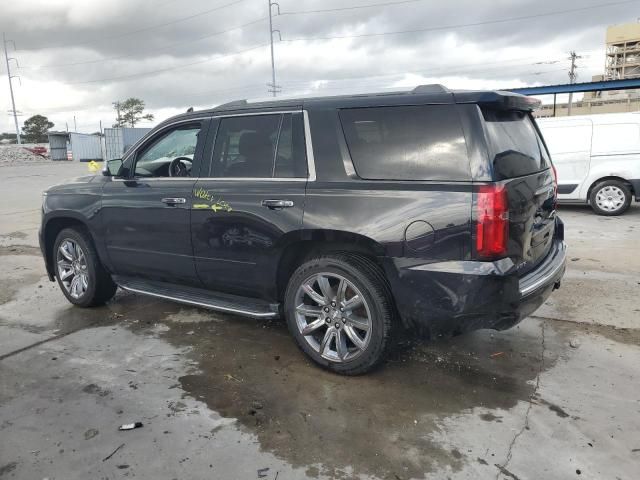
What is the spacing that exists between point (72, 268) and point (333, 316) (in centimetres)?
309

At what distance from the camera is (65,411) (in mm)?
3246

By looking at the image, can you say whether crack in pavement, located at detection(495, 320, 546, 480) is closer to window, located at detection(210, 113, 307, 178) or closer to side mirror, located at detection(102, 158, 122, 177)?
window, located at detection(210, 113, 307, 178)

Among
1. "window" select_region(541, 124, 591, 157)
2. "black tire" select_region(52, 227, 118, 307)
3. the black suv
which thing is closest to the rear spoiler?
the black suv

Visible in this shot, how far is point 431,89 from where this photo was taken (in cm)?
328

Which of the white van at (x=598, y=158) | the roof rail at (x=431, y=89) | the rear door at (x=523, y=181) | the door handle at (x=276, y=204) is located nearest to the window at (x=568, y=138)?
the white van at (x=598, y=158)

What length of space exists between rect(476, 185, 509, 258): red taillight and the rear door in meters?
0.07

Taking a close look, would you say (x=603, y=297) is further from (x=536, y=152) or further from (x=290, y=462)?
(x=290, y=462)

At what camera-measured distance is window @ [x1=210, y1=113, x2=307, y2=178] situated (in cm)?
373

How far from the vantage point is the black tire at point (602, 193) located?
389 inches

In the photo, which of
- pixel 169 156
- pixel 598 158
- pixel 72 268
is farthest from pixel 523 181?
pixel 598 158

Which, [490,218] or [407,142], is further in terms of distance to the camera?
[407,142]

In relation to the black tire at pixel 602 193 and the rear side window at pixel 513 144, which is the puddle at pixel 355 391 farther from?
the black tire at pixel 602 193

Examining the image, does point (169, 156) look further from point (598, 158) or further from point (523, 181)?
point (598, 158)

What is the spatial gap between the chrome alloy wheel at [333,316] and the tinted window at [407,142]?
803 mm
